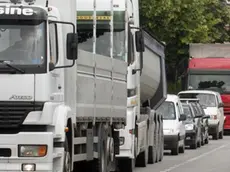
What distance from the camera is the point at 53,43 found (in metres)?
13.8

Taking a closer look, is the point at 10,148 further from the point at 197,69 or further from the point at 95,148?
the point at 197,69

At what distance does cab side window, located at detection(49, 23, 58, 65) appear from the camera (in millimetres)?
13734

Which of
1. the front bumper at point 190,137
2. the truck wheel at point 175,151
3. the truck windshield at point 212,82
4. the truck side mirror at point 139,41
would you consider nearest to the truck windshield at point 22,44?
the truck side mirror at point 139,41

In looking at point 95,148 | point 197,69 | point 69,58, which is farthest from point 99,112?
point 197,69

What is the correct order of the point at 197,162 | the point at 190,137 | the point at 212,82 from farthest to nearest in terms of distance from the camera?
the point at 212,82 < the point at 190,137 < the point at 197,162

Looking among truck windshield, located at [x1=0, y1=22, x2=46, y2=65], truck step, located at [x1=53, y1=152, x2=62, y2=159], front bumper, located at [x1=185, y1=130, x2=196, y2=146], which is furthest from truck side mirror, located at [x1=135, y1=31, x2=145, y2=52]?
front bumper, located at [x1=185, y1=130, x2=196, y2=146]

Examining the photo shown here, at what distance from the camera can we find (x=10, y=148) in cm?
1331

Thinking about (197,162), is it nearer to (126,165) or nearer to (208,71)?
(126,165)

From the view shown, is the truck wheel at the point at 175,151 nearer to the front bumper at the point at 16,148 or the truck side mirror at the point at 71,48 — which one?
the truck side mirror at the point at 71,48

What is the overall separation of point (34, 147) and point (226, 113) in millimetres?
33466

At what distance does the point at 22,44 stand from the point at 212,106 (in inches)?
1142

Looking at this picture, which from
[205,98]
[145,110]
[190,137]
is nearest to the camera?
[145,110]

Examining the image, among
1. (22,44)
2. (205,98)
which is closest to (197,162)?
(22,44)

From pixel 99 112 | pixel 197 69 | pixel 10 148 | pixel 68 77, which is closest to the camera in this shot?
pixel 10 148
